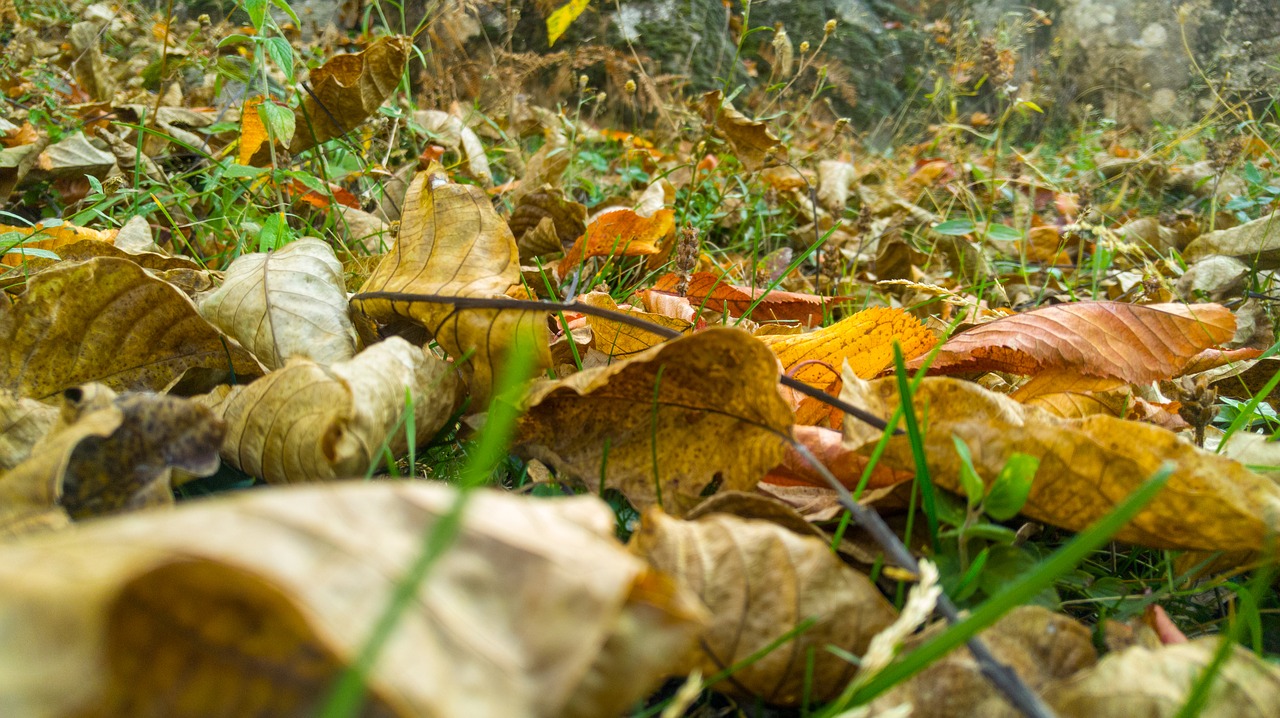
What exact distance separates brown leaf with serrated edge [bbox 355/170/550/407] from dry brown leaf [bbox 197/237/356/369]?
0.17 ft

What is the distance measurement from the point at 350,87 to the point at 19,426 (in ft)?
3.40

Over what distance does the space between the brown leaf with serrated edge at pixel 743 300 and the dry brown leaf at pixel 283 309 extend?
2.01 feet

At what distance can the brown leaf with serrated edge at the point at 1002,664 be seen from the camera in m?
0.61

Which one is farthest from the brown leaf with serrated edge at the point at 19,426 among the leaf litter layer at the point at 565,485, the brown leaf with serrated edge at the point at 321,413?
the brown leaf with serrated edge at the point at 321,413

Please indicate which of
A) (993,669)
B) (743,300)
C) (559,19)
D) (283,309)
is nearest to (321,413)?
(283,309)

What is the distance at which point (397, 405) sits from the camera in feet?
2.85

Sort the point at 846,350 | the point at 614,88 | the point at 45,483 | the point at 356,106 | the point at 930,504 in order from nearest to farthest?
the point at 45,483 < the point at 930,504 < the point at 846,350 < the point at 356,106 < the point at 614,88

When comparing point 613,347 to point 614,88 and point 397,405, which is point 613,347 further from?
point 614,88

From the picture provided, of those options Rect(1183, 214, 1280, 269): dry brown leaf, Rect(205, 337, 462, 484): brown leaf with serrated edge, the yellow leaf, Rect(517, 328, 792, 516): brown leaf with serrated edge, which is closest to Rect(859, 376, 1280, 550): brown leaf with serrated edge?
Rect(517, 328, 792, 516): brown leaf with serrated edge

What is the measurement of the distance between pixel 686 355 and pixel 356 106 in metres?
1.20

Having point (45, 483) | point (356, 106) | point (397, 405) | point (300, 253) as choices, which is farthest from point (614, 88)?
point (45, 483)

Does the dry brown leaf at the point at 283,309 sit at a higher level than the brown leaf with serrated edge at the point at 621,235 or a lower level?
higher

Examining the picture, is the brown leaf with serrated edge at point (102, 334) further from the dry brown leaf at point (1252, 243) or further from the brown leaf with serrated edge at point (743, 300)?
the dry brown leaf at point (1252, 243)

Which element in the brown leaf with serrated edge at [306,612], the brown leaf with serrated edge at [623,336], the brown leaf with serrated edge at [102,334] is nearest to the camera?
the brown leaf with serrated edge at [306,612]
